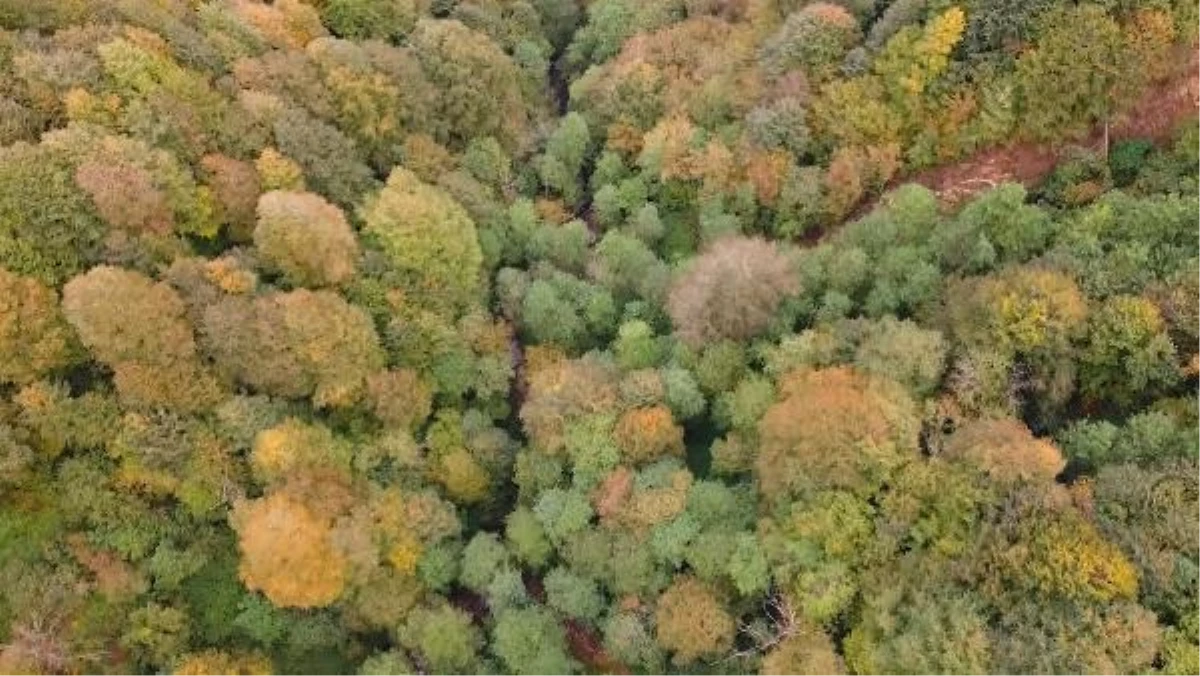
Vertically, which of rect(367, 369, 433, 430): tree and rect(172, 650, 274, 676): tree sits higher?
rect(367, 369, 433, 430): tree

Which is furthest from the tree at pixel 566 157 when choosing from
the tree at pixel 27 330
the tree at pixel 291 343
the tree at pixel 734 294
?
the tree at pixel 27 330

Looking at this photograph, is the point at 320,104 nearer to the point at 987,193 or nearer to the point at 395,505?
the point at 395,505

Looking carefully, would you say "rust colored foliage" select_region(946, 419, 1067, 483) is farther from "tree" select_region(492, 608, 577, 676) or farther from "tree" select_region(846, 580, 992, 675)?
"tree" select_region(492, 608, 577, 676)

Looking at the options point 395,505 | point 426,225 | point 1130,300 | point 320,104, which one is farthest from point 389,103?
point 1130,300

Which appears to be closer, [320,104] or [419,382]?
[419,382]

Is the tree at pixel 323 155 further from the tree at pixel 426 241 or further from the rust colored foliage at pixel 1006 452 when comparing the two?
the rust colored foliage at pixel 1006 452

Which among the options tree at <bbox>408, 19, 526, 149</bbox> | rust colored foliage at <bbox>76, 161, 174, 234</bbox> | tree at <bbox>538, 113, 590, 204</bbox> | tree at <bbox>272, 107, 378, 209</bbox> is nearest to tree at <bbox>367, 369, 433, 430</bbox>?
tree at <bbox>272, 107, 378, 209</bbox>
